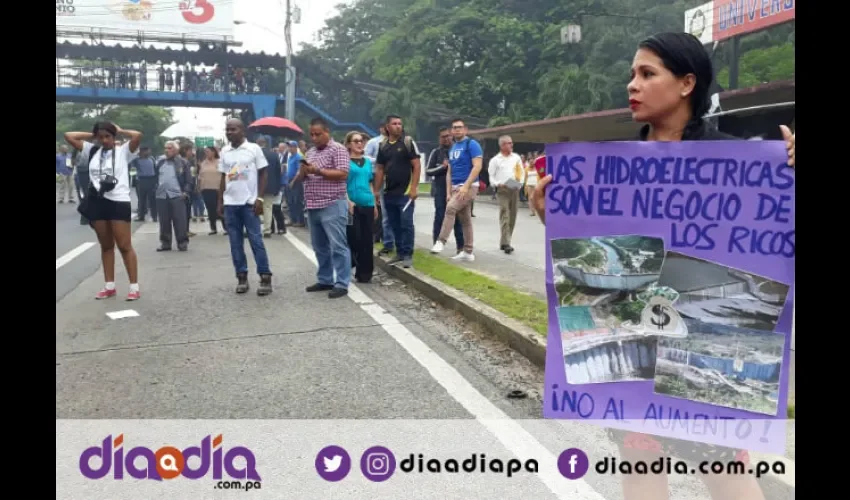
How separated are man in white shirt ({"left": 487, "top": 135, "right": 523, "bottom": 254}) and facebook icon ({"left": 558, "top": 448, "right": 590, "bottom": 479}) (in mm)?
6543

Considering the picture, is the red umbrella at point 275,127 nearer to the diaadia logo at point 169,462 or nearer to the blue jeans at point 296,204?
the blue jeans at point 296,204

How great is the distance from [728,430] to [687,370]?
19cm

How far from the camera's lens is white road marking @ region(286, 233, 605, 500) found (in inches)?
116

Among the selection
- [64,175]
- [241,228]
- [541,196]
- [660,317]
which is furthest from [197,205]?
[660,317]

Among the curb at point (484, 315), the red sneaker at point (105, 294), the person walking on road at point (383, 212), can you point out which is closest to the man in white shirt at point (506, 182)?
the person walking on road at point (383, 212)

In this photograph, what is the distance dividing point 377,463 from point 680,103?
6.82 feet

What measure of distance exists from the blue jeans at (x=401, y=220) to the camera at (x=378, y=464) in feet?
16.7

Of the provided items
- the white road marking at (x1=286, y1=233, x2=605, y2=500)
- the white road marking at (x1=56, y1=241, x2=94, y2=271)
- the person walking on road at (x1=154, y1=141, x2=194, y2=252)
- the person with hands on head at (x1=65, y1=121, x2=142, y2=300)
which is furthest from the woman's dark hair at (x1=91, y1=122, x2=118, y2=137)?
the person walking on road at (x1=154, y1=141, x2=194, y2=252)

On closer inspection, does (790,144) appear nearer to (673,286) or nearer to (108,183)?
(673,286)

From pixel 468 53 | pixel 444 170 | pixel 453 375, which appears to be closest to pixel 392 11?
pixel 468 53

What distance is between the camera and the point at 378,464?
10.5 feet

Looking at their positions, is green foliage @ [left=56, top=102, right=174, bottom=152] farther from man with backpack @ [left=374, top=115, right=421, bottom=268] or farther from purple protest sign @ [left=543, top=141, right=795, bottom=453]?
purple protest sign @ [left=543, top=141, right=795, bottom=453]

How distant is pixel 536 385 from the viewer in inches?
167

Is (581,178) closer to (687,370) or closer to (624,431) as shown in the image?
(687,370)
